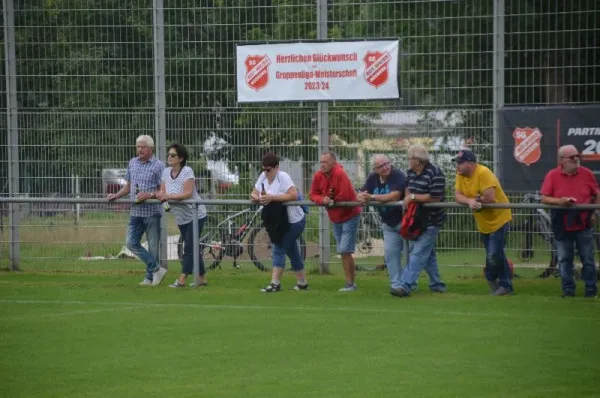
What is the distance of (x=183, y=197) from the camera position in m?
15.7

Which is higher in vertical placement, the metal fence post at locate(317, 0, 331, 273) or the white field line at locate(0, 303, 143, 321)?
the metal fence post at locate(317, 0, 331, 273)

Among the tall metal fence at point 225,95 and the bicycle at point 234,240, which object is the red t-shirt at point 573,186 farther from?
the bicycle at point 234,240

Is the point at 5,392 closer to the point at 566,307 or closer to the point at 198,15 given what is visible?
the point at 566,307

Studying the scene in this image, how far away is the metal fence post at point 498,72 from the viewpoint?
16719 millimetres

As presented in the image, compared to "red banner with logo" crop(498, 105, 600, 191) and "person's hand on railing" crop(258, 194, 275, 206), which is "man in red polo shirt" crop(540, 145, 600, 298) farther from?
"person's hand on railing" crop(258, 194, 275, 206)

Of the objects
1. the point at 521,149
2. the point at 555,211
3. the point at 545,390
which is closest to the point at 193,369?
the point at 545,390

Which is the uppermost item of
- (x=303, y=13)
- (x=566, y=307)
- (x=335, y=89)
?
(x=303, y=13)

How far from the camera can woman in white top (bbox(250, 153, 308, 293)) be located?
15.2m

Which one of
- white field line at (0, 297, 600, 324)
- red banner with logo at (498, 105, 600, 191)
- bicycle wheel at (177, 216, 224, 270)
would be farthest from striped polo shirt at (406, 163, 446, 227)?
bicycle wheel at (177, 216, 224, 270)

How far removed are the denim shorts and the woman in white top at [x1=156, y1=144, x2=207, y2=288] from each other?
1916mm

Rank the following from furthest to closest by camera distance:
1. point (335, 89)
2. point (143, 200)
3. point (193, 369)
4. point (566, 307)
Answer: point (335, 89) < point (143, 200) < point (566, 307) < point (193, 369)

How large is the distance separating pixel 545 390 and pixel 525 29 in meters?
9.36

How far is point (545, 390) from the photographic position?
8273 millimetres

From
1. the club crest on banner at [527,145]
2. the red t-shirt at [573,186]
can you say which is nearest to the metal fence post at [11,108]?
the club crest on banner at [527,145]
